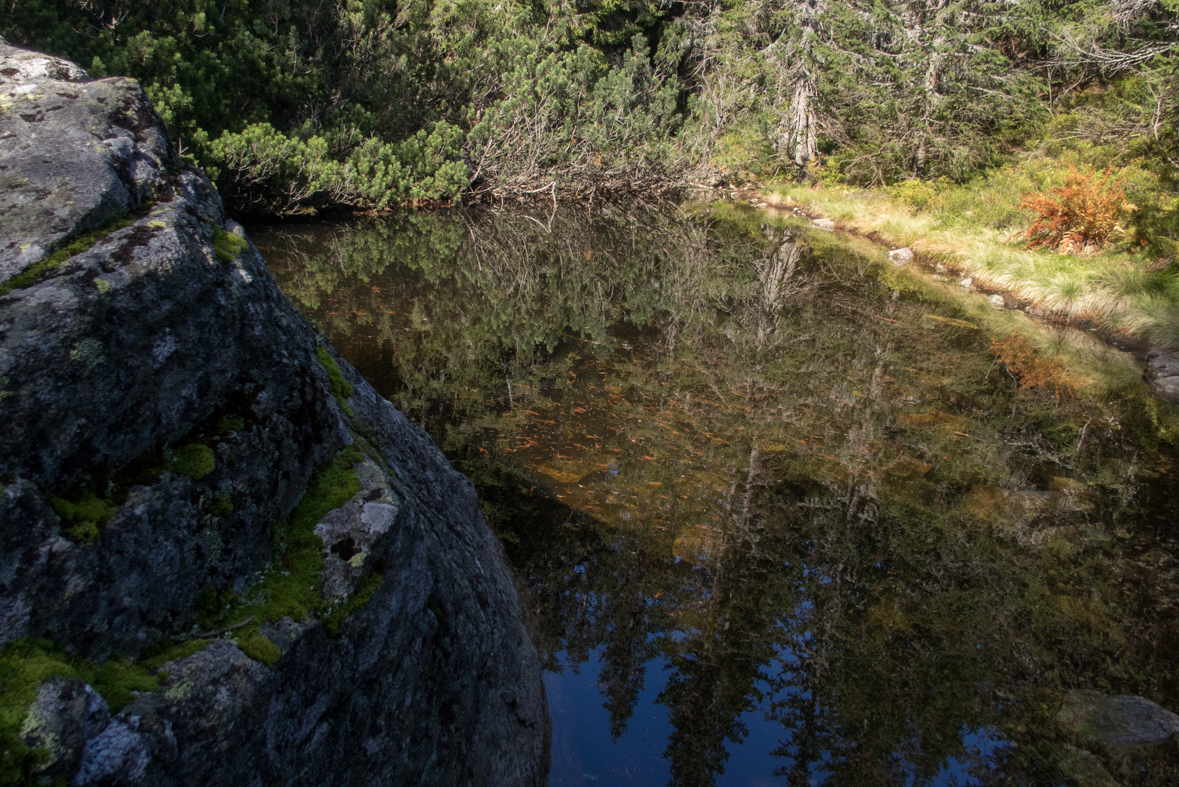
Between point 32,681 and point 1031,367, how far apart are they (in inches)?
464

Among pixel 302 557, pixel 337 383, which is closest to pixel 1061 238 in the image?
pixel 337 383

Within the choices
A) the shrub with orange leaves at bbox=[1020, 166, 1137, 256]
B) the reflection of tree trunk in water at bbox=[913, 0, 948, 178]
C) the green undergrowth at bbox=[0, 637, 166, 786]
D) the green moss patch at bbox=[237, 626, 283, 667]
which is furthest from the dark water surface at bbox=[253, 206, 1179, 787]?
the reflection of tree trunk in water at bbox=[913, 0, 948, 178]

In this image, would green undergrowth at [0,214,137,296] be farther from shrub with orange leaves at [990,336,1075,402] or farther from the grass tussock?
the grass tussock

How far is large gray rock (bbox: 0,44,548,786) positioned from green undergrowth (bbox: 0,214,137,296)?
0.09ft

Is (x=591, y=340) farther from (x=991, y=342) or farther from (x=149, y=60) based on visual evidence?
(x=149, y=60)

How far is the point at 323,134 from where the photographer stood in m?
15.8

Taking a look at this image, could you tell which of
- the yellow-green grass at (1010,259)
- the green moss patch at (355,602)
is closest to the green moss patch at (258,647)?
the green moss patch at (355,602)

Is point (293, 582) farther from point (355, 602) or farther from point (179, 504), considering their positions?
point (179, 504)

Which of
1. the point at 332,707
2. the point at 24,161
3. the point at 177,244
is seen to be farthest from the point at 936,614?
the point at 24,161

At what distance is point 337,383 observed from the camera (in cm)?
330

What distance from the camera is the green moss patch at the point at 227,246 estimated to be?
250 cm

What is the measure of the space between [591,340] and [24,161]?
25.1ft

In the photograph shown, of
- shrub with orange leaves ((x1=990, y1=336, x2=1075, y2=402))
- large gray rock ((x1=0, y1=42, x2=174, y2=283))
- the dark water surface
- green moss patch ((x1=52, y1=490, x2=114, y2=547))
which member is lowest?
shrub with orange leaves ((x1=990, y1=336, x2=1075, y2=402))

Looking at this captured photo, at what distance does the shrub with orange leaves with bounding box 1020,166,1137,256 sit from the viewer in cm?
1386
